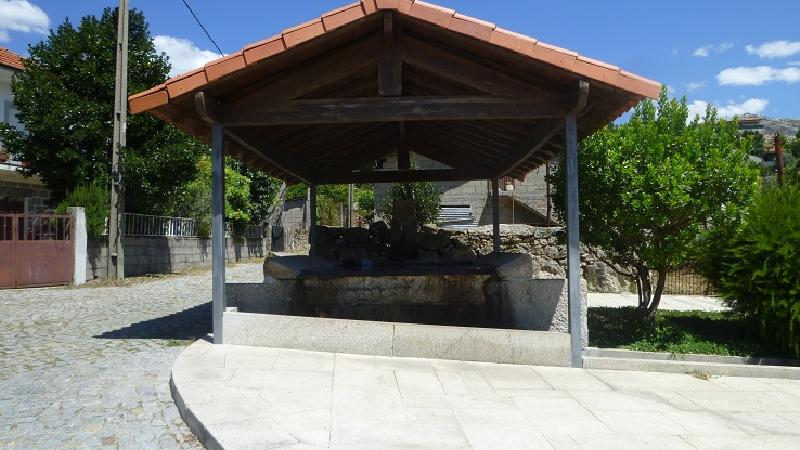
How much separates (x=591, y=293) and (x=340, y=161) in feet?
23.2

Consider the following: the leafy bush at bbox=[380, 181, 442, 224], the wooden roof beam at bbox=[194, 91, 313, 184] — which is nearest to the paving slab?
the wooden roof beam at bbox=[194, 91, 313, 184]

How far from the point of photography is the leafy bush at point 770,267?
20.2 ft

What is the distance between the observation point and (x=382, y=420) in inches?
162

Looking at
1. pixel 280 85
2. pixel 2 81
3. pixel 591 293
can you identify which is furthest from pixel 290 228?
pixel 280 85

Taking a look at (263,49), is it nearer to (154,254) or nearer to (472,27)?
(472,27)

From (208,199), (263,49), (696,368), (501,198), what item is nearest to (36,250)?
(208,199)

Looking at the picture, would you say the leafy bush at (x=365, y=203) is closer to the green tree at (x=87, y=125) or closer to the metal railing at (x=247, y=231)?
the metal railing at (x=247, y=231)

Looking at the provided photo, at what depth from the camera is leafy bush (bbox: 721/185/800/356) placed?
616 cm

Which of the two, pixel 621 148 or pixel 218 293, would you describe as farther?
pixel 621 148

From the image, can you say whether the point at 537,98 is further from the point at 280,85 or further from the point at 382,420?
the point at 382,420

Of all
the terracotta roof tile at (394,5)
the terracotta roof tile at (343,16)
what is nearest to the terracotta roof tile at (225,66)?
the terracotta roof tile at (343,16)

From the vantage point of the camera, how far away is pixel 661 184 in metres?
6.51

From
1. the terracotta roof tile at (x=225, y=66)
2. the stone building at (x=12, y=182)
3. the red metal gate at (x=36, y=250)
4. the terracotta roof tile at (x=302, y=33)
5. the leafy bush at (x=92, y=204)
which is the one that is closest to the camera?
the terracotta roof tile at (x=302, y=33)

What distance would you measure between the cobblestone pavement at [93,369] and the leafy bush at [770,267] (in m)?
5.86
